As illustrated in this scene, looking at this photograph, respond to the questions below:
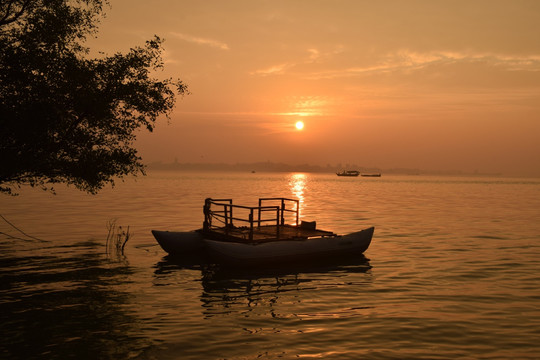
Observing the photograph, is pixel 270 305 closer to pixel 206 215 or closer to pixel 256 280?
pixel 256 280

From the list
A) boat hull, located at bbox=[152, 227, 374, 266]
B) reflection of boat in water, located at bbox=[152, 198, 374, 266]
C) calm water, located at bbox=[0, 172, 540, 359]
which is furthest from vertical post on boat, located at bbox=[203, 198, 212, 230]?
calm water, located at bbox=[0, 172, 540, 359]

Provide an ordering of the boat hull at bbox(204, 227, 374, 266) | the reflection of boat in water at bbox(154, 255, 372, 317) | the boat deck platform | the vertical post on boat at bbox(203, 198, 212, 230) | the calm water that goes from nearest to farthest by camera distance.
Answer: the calm water
the reflection of boat in water at bbox(154, 255, 372, 317)
the boat hull at bbox(204, 227, 374, 266)
the boat deck platform
the vertical post on boat at bbox(203, 198, 212, 230)

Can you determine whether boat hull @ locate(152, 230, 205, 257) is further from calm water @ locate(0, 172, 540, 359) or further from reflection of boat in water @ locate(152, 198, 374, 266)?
calm water @ locate(0, 172, 540, 359)

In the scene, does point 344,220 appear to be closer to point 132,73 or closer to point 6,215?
point 132,73

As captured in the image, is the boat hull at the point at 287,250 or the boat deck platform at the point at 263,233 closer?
the boat hull at the point at 287,250

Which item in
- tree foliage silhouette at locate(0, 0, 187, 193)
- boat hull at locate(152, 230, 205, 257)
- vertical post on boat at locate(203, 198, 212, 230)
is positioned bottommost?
boat hull at locate(152, 230, 205, 257)

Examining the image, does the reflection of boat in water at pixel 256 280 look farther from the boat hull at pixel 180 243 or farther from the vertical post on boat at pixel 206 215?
the vertical post on boat at pixel 206 215

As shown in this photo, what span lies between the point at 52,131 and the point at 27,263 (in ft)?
20.3

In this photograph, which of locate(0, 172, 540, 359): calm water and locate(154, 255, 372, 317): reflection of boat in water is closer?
locate(0, 172, 540, 359): calm water

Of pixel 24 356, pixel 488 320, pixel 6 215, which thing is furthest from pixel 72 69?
pixel 6 215

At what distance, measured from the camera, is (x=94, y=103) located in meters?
21.5

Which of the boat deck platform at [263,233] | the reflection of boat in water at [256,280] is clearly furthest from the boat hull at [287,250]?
the boat deck platform at [263,233]

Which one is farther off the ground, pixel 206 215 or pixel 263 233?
pixel 206 215

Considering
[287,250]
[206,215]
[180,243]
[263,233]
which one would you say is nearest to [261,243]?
[287,250]
